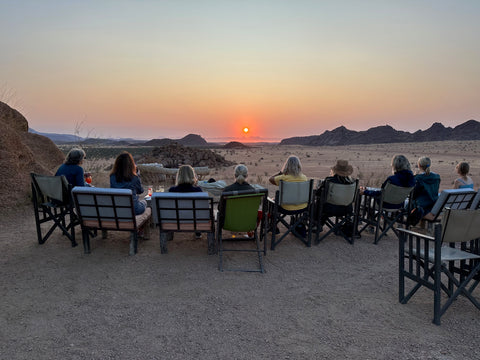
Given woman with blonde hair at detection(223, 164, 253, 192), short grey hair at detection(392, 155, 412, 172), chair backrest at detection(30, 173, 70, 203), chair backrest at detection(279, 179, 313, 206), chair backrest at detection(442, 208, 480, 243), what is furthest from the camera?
short grey hair at detection(392, 155, 412, 172)

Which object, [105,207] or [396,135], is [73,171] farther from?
[396,135]

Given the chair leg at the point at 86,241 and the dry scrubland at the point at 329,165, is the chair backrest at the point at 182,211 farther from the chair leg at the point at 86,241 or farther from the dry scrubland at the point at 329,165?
the dry scrubland at the point at 329,165

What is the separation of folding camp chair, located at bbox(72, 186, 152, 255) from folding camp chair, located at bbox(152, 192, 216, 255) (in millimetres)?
379

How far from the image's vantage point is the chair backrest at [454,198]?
4.97m

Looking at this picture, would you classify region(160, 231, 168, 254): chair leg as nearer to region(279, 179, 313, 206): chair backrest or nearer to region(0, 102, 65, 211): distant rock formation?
region(279, 179, 313, 206): chair backrest

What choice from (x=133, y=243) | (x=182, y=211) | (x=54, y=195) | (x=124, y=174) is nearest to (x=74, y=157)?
(x=54, y=195)

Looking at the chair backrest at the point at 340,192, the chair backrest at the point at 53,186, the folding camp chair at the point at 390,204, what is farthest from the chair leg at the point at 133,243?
the folding camp chair at the point at 390,204

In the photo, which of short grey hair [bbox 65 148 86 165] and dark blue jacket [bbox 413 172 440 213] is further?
dark blue jacket [bbox 413 172 440 213]

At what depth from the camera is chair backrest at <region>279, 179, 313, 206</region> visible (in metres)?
5.60

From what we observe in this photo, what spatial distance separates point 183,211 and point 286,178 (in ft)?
6.10

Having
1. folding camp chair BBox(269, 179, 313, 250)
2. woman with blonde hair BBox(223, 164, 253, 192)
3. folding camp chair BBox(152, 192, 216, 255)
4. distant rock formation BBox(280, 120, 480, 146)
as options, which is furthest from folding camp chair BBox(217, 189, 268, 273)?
distant rock formation BBox(280, 120, 480, 146)

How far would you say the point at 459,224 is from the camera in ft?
11.5

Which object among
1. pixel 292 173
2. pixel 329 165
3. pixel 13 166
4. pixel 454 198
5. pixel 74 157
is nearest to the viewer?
pixel 454 198

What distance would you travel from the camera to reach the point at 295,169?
226 inches
